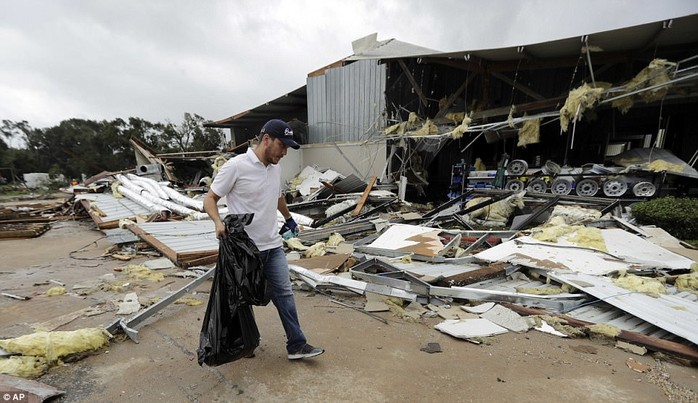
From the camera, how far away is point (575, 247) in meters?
4.14

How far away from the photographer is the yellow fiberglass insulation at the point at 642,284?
2984mm

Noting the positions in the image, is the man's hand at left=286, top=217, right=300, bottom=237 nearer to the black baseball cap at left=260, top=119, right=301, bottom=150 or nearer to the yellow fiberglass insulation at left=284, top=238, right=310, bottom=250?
the black baseball cap at left=260, top=119, right=301, bottom=150

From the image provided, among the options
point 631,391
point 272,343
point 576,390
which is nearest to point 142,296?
point 272,343

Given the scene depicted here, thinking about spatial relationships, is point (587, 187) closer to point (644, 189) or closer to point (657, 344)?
point (644, 189)

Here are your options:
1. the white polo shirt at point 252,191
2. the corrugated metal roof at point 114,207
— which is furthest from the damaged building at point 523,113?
the white polo shirt at point 252,191

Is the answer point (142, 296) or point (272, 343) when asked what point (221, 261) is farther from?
point (142, 296)

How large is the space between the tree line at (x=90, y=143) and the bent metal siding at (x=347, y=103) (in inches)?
702

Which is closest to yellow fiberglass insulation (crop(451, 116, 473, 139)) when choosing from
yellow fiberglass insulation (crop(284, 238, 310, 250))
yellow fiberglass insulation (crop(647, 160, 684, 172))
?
yellow fiberglass insulation (crop(647, 160, 684, 172))

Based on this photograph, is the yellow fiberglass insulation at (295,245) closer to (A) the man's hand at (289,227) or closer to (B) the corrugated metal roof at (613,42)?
(A) the man's hand at (289,227)

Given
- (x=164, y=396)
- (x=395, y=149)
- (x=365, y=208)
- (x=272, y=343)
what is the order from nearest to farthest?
(x=164, y=396) → (x=272, y=343) → (x=365, y=208) → (x=395, y=149)

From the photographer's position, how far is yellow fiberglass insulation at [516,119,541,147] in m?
7.51

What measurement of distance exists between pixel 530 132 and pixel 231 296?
8251 mm

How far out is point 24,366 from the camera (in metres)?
1.92

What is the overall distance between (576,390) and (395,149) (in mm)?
9074
